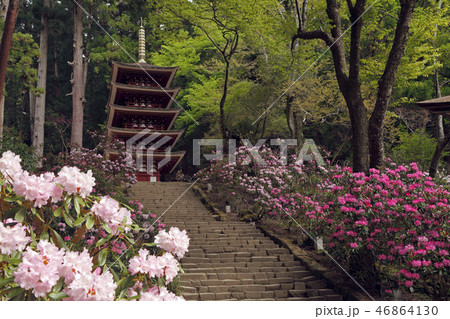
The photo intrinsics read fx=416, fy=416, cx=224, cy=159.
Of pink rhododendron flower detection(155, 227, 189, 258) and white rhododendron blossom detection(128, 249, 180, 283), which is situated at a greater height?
pink rhododendron flower detection(155, 227, 189, 258)

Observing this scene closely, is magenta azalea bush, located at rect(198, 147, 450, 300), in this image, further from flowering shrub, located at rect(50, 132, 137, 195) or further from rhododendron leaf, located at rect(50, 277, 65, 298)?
flowering shrub, located at rect(50, 132, 137, 195)

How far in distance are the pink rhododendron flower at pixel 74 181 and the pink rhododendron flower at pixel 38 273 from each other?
53 centimetres

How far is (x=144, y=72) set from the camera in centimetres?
2038

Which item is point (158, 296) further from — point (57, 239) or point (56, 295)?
point (57, 239)

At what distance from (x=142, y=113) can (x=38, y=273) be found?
18324 mm

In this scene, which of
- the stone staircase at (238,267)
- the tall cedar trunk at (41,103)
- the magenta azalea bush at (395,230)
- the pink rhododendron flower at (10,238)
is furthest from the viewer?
the tall cedar trunk at (41,103)

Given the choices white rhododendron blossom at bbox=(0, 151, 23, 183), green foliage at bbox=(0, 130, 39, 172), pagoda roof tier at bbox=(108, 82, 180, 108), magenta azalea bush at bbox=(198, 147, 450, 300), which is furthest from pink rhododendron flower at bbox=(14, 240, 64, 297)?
pagoda roof tier at bbox=(108, 82, 180, 108)

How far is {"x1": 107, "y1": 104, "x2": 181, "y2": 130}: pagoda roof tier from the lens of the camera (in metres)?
19.1

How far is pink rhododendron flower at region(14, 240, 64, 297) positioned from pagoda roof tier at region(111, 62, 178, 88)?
18.3 metres

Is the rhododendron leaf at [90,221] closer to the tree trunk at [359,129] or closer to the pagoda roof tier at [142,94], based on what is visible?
the tree trunk at [359,129]

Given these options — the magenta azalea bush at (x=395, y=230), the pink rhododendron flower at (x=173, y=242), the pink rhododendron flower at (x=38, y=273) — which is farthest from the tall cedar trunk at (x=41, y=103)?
the pink rhododendron flower at (x=38, y=273)

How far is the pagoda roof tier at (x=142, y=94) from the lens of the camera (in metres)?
19.3

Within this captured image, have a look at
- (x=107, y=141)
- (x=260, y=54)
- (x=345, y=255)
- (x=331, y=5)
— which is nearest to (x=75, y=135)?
(x=107, y=141)

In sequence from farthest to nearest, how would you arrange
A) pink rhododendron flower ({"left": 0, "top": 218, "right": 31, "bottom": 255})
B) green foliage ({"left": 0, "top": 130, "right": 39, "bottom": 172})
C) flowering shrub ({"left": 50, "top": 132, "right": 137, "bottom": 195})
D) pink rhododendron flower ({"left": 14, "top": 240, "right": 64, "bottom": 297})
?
flowering shrub ({"left": 50, "top": 132, "right": 137, "bottom": 195}) < green foliage ({"left": 0, "top": 130, "right": 39, "bottom": 172}) < pink rhododendron flower ({"left": 0, "top": 218, "right": 31, "bottom": 255}) < pink rhododendron flower ({"left": 14, "top": 240, "right": 64, "bottom": 297})
